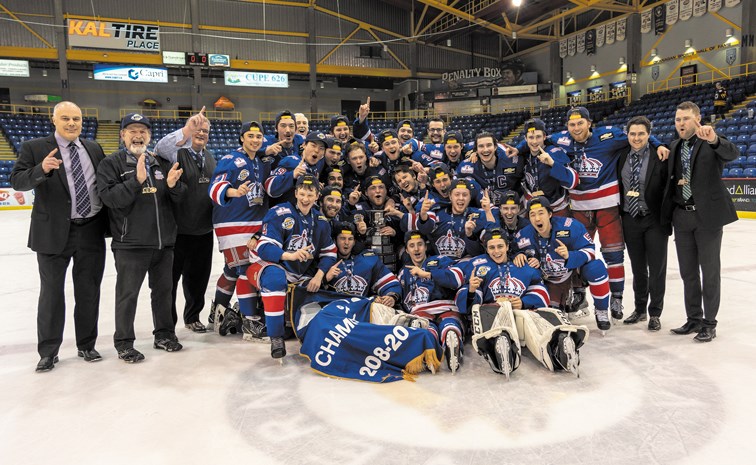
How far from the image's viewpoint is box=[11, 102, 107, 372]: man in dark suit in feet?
11.2

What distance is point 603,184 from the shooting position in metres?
4.54

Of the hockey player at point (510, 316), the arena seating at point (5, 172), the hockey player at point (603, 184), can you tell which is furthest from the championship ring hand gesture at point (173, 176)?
the arena seating at point (5, 172)

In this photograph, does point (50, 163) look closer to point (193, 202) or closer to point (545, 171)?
point (193, 202)

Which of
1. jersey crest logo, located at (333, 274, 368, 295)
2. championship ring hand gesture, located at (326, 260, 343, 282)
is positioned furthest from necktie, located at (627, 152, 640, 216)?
championship ring hand gesture, located at (326, 260, 343, 282)

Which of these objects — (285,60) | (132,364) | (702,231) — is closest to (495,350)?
(702,231)

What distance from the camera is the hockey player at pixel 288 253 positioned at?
12.1 feet

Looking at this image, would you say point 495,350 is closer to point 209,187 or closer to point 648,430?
point 648,430

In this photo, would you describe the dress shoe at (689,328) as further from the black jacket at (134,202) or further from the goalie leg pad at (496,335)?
the black jacket at (134,202)

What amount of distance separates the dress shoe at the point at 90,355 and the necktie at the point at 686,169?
4.75 metres

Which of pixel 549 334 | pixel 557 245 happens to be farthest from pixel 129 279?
pixel 557 245

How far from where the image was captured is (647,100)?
65.3 feet

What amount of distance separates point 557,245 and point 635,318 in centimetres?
114

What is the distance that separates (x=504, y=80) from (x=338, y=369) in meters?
26.2

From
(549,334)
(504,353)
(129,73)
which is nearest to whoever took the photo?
(504,353)
